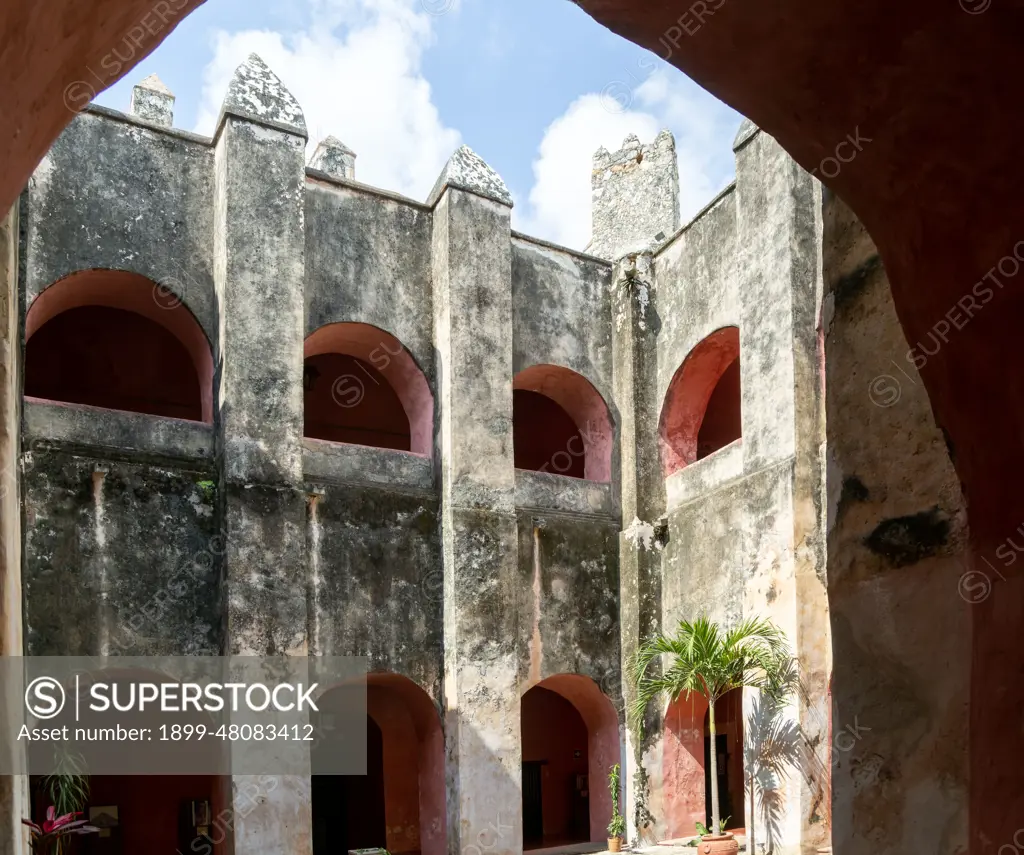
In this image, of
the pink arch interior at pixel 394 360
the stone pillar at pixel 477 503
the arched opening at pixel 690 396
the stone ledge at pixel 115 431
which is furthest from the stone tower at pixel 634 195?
the stone ledge at pixel 115 431

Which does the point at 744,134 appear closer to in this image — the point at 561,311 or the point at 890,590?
the point at 561,311

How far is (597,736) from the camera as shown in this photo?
1355cm

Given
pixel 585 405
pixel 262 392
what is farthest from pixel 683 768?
pixel 262 392

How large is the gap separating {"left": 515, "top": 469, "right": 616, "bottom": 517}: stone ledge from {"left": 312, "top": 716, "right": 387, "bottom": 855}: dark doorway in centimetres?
417

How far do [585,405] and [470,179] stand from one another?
3.39m

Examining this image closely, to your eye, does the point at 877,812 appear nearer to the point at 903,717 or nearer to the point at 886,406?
the point at 903,717

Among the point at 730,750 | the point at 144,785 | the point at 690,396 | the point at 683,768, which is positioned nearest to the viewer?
the point at 683,768

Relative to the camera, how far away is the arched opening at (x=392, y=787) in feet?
39.8

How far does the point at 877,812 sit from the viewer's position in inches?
85.4

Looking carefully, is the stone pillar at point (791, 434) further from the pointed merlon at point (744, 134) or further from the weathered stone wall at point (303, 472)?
the weathered stone wall at point (303, 472)

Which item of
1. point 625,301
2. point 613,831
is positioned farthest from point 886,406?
point 625,301

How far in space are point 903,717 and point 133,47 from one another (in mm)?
2187

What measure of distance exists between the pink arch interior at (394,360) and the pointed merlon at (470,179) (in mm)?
1879

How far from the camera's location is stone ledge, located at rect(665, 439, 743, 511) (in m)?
12.5
